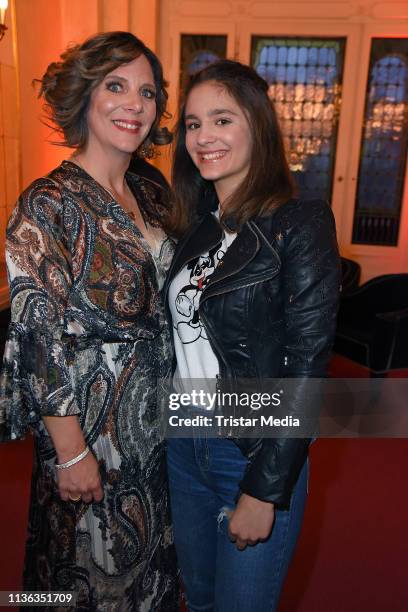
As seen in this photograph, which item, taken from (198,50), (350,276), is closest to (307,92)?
(198,50)

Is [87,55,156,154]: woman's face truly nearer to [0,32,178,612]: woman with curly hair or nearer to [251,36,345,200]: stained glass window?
[0,32,178,612]: woman with curly hair

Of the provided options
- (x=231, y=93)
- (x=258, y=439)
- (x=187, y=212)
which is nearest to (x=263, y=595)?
(x=258, y=439)

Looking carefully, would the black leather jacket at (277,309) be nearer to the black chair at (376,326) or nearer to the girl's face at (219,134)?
the girl's face at (219,134)

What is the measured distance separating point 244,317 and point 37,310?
18.7 inches

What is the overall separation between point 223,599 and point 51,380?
2.18ft

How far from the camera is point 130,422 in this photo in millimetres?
1431

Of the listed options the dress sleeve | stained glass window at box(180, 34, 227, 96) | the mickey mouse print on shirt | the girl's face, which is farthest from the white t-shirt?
stained glass window at box(180, 34, 227, 96)

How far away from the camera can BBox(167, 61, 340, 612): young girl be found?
1160mm

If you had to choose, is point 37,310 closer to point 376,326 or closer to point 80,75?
point 80,75

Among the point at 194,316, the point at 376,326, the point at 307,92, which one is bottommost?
the point at 376,326

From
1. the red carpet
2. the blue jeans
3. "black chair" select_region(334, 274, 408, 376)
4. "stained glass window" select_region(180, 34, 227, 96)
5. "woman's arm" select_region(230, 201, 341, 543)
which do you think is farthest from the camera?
"stained glass window" select_region(180, 34, 227, 96)

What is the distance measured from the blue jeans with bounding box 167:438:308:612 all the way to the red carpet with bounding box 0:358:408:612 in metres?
0.81

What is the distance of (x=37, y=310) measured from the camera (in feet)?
4.06

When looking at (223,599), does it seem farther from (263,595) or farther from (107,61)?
(107,61)
